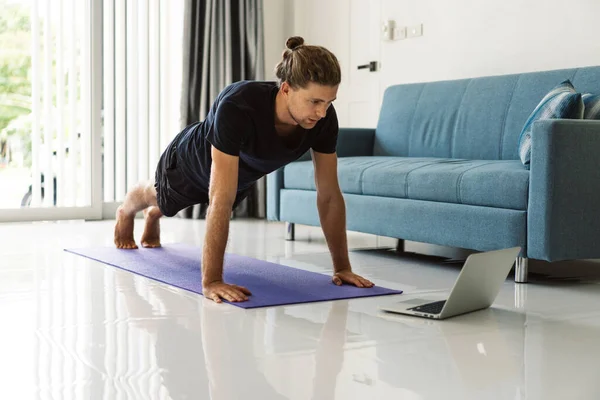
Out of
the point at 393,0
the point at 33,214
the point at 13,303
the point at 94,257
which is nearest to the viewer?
the point at 13,303

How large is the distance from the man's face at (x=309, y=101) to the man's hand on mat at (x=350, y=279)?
0.63 metres

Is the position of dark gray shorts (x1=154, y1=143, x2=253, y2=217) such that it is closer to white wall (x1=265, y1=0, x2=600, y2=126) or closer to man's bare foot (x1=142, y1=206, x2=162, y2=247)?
man's bare foot (x1=142, y1=206, x2=162, y2=247)

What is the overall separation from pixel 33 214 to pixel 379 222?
2877 millimetres

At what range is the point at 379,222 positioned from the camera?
3.71 meters

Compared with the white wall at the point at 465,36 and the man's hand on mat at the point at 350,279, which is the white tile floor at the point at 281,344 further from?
the white wall at the point at 465,36

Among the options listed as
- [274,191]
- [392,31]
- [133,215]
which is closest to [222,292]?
[133,215]

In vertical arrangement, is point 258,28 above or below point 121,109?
above

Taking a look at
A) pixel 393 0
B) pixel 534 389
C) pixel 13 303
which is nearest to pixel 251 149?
pixel 13 303

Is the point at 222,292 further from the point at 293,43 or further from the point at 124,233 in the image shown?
the point at 124,233

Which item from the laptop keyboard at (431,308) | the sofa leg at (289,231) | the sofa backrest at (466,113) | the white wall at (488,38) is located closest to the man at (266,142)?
the laptop keyboard at (431,308)

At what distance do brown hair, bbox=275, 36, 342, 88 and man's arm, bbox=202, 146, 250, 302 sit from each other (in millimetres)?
330

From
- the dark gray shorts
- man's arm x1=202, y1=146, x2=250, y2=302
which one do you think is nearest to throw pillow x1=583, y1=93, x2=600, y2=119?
the dark gray shorts

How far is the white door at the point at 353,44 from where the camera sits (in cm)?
540

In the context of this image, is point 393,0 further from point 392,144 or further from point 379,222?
point 379,222
